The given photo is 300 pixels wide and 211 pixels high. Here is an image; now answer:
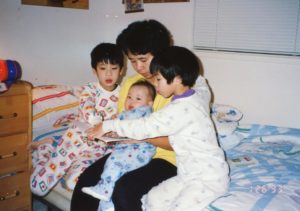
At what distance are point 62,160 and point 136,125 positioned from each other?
675mm

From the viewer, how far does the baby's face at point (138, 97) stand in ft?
5.28

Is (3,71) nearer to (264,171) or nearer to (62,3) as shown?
(62,3)

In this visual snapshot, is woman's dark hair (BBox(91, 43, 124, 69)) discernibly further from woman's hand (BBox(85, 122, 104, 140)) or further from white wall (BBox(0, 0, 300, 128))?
white wall (BBox(0, 0, 300, 128))

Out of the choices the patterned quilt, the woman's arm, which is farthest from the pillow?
the patterned quilt

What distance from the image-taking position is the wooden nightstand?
167cm

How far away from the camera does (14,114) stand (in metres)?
1.69

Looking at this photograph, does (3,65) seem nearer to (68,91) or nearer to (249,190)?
(68,91)

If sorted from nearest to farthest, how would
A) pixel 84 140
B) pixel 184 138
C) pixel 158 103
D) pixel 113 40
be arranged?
pixel 184 138
pixel 158 103
pixel 84 140
pixel 113 40

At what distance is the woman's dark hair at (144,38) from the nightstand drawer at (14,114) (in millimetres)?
708

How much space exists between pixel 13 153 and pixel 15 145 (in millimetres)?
50

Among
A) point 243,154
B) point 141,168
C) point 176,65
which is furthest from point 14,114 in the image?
point 243,154

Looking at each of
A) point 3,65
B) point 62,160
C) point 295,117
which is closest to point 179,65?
point 62,160

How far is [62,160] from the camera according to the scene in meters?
1.68

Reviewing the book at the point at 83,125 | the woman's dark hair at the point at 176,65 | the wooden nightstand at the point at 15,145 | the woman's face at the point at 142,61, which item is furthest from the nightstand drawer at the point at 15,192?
the woman's dark hair at the point at 176,65
